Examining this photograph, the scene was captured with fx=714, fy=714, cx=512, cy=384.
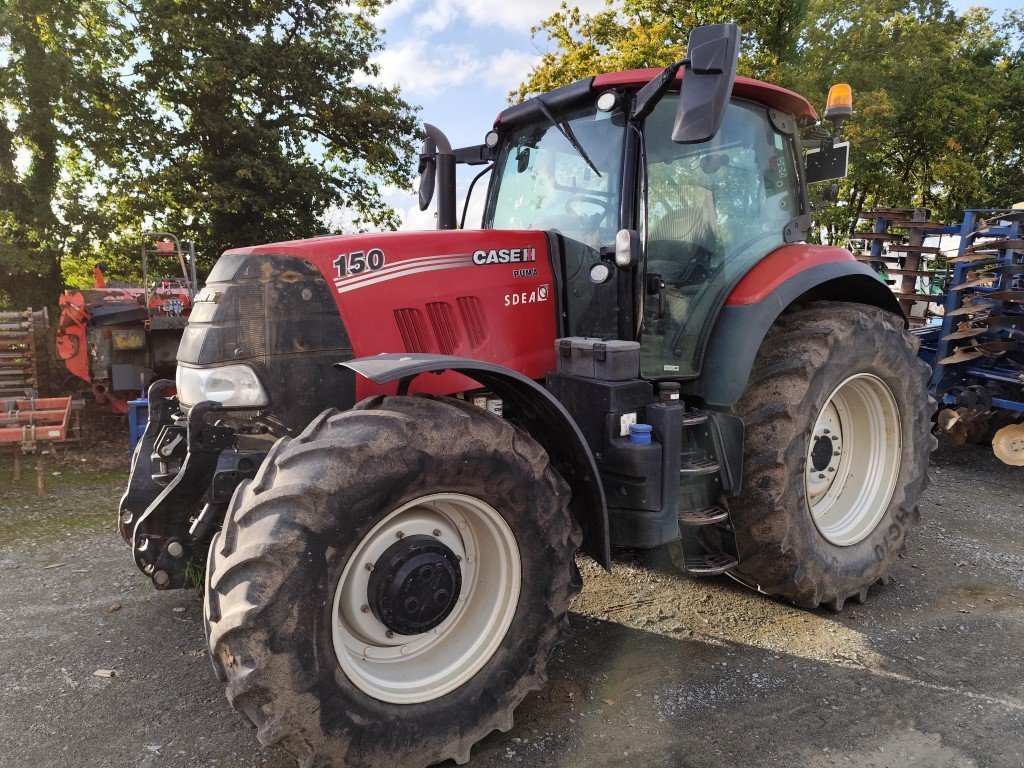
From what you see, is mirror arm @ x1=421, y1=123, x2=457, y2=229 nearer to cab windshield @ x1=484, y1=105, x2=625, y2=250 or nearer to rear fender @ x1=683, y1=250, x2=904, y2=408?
cab windshield @ x1=484, y1=105, x2=625, y2=250

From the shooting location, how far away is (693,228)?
134 inches

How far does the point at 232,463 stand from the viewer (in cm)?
251

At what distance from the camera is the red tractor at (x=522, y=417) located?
215cm

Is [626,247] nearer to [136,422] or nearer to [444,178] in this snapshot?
[444,178]

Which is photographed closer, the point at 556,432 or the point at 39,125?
the point at 556,432

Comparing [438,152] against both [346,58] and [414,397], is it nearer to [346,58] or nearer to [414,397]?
[414,397]

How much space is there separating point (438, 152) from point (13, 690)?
10.7 feet

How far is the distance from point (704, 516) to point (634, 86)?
1943 millimetres

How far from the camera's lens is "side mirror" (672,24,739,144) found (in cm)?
257

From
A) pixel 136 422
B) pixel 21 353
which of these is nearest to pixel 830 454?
pixel 136 422

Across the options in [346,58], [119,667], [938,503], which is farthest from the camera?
[346,58]

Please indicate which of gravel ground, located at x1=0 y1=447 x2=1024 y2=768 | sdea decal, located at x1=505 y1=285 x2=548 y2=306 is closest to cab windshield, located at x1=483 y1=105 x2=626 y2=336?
sdea decal, located at x1=505 y1=285 x2=548 y2=306

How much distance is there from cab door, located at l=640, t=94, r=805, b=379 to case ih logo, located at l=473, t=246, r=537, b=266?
0.53m

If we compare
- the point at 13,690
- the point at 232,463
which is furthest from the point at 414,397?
the point at 13,690
